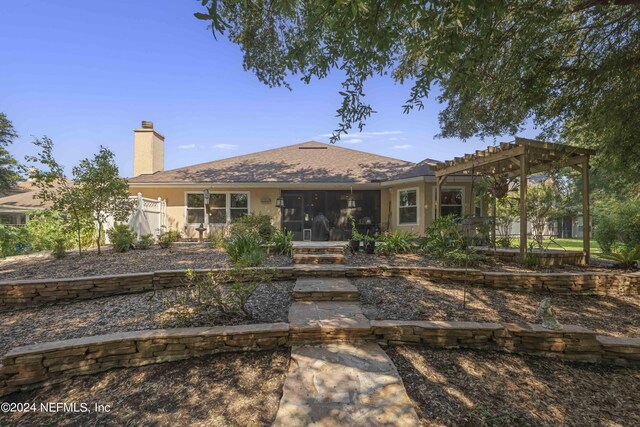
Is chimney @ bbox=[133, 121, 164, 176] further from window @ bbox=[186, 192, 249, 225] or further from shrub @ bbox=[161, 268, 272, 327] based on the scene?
shrub @ bbox=[161, 268, 272, 327]

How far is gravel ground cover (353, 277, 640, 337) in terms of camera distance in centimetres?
367

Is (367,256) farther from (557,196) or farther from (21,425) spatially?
(21,425)

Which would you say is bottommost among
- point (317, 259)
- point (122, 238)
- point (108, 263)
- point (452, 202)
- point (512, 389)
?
point (512, 389)

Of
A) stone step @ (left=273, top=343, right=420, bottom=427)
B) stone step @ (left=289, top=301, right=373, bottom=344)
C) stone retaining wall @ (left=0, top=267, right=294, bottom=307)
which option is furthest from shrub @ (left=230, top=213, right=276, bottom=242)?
stone step @ (left=273, top=343, right=420, bottom=427)

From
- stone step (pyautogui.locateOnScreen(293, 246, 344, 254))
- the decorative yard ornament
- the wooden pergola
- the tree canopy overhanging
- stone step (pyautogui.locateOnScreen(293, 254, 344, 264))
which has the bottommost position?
the decorative yard ornament

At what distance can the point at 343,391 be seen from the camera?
2209 millimetres

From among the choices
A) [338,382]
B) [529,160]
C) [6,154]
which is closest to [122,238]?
[338,382]

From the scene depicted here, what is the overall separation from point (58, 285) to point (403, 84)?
9196mm

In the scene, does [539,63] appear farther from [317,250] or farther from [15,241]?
[15,241]

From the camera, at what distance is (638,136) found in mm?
6008

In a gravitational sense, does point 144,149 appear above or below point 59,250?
above

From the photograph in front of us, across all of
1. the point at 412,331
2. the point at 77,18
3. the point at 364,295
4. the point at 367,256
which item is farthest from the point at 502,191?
the point at 77,18

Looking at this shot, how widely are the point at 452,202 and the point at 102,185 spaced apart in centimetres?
1091

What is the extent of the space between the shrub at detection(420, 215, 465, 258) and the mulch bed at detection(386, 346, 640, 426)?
3.65m
